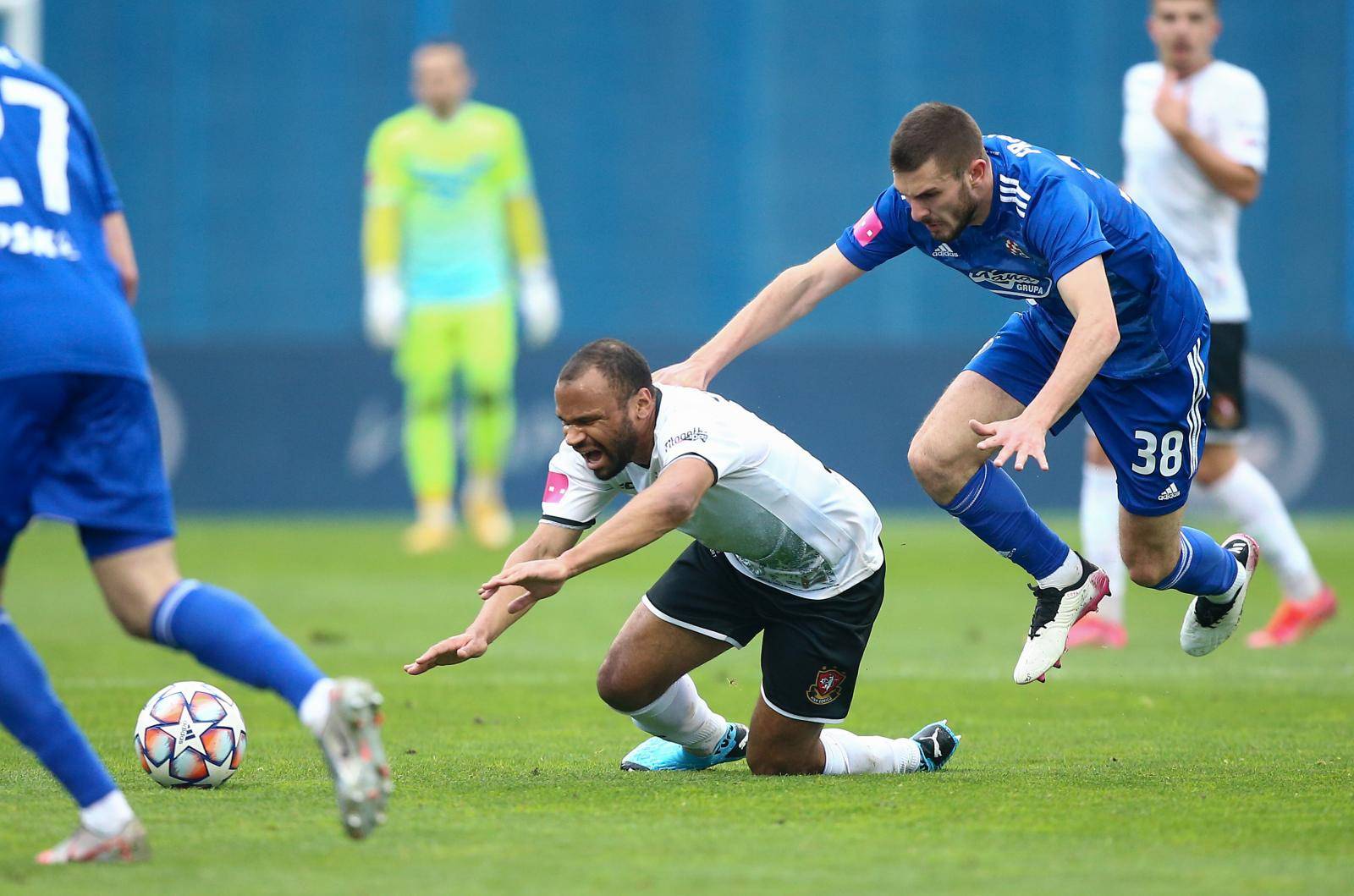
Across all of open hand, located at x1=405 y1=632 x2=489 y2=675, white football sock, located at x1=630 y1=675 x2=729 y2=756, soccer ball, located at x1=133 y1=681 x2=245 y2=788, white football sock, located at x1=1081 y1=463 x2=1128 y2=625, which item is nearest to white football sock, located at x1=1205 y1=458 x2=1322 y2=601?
white football sock, located at x1=1081 y1=463 x2=1128 y2=625

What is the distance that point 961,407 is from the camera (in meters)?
5.93

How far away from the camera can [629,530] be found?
4449 mm

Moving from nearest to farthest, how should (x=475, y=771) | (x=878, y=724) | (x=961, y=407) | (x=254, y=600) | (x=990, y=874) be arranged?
(x=990, y=874) → (x=475, y=771) → (x=961, y=407) → (x=878, y=724) → (x=254, y=600)

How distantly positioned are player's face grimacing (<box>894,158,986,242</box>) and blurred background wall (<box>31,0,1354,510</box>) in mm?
14479

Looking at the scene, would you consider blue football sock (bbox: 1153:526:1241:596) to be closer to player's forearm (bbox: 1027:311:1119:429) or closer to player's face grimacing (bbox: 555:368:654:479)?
player's forearm (bbox: 1027:311:1119:429)

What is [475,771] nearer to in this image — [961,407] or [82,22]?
[961,407]

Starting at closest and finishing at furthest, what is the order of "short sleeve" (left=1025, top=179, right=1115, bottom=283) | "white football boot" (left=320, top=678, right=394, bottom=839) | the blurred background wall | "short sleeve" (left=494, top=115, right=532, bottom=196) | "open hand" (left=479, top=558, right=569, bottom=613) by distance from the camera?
"white football boot" (left=320, top=678, right=394, bottom=839) → "open hand" (left=479, top=558, right=569, bottom=613) → "short sleeve" (left=1025, top=179, right=1115, bottom=283) → "short sleeve" (left=494, top=115, right=532, bottom=196) → the blurred background wall

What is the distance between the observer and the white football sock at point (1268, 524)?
833 cm

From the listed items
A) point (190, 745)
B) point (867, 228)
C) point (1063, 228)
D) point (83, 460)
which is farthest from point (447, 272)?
point (83, 460)

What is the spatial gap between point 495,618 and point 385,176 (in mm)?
9011

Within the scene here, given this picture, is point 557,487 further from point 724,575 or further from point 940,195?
point 940,195

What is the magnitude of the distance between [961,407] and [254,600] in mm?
5445

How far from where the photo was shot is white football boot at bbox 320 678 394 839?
12.2ft

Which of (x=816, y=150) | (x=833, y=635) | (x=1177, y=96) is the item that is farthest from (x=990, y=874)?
(x=816, y=150)
